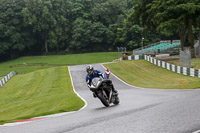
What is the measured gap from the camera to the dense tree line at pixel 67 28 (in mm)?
88625

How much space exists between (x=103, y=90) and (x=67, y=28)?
84.1 m

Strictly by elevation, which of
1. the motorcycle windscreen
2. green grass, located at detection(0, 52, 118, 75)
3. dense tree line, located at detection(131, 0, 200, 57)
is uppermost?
dense tree line, located at detection(131, 0, 200, 57)

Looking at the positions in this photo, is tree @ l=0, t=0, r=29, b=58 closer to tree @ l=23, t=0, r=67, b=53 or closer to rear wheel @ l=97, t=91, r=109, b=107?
tree @ l=23, t=0, r=67, b=53

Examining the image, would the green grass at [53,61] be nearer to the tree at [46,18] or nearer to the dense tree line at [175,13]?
the tree at [46,18]

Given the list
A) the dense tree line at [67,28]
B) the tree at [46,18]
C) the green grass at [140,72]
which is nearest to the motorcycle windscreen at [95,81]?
the green grass at [140,72]

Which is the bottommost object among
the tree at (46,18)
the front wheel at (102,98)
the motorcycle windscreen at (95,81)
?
the front wheel at (102,98)

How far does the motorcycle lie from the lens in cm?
1250

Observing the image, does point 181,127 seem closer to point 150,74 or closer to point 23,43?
point 150,74

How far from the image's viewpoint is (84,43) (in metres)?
93.4

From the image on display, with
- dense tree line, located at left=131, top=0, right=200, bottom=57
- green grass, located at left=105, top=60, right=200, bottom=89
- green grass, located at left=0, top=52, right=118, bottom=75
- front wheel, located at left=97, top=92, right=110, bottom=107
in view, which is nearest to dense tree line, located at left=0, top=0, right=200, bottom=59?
green grass, located at left=0, top=52, right=118, bottom=75

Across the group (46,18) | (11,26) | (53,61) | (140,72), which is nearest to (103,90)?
(140,72)

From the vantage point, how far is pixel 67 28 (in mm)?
95250

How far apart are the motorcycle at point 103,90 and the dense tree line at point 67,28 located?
72259mm

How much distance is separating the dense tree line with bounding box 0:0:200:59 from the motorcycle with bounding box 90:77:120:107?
237 ft
